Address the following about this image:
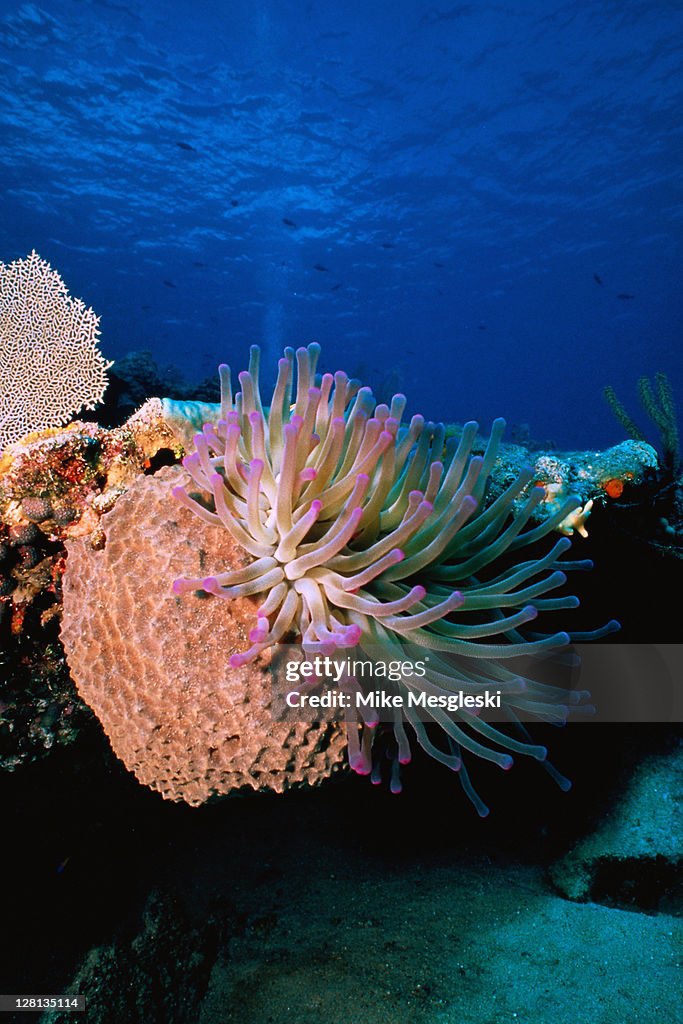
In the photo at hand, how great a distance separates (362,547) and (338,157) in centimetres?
3590

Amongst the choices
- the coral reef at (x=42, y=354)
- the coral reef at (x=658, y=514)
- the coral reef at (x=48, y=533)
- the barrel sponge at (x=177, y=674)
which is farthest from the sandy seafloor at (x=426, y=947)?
the coral reef at (x=42, y=354)

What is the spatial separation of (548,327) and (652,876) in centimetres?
6229

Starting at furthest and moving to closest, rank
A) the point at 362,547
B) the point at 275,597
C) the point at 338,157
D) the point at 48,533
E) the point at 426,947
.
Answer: the point at 338,157 → the point at 48,533 → the point at 426,947 → the point at 362,547 → the point at 275,597

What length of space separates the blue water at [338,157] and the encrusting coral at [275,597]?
17385mm

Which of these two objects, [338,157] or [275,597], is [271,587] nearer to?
[275,597]

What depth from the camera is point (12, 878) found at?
2553mm

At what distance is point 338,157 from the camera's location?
31.4 m

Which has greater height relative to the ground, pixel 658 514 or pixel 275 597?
pixel 658 514

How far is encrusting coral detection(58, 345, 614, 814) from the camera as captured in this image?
1.99m

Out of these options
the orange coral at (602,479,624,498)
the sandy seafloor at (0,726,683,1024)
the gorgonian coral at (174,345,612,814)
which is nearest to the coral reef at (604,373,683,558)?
the orange coral at (602,479,624,498)

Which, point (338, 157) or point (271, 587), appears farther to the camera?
point (338, 157)

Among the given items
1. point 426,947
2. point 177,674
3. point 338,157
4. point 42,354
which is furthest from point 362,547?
point 338,157

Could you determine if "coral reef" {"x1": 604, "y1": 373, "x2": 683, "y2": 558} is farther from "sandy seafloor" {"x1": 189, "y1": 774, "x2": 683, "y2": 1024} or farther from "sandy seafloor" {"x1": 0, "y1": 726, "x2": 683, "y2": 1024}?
"sandy seafloor" {"x1": 189, "y1": 774, "x2": 683, "y2": 1024}

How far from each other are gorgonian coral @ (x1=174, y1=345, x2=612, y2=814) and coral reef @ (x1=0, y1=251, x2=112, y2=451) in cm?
187
